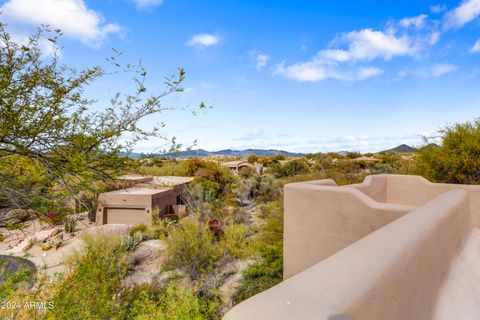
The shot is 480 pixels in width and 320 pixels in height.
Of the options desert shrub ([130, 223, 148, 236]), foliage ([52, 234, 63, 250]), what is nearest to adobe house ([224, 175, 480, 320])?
desert shrub ([130, 223, 148, 236])

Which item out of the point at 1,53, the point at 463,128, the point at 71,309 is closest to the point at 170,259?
the point at 71,309

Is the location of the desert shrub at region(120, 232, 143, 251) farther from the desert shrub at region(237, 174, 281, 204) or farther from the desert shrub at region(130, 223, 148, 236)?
the desert shrub at region(237, 174, 281, 204)

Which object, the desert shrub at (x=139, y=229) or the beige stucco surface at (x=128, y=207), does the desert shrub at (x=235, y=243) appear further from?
the beige stucco surface at (x=128, y=207)

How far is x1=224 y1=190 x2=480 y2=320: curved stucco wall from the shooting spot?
130 cm

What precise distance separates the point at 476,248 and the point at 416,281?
348 cm

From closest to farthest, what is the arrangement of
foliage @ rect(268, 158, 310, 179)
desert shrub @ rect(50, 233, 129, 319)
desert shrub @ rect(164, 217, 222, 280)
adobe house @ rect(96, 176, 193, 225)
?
desert shrub @ rect(50, 233, 129, 319) → desert shrub @ rect(164, 217, 222, 280) → adobe house @ rect(96, 176, 193, 225) → foliage @ rect(268, 158, 310, 179)

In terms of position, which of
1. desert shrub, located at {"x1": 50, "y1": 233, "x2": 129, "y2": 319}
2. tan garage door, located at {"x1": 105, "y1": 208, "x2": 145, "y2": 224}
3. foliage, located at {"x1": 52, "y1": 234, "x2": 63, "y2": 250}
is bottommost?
foliage, located at {"x1": 52, "y1": 234, "x2": 63, "y2": 250}

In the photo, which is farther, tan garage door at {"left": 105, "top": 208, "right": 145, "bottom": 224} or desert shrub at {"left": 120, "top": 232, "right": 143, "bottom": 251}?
tan garage door at {"left": 105, "top": 208, "right": 145, "bottom": 224}

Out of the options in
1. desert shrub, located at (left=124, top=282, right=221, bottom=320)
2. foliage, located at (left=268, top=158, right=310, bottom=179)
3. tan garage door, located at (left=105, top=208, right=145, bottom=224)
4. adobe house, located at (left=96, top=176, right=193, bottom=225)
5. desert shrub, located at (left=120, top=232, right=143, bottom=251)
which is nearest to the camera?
desert shrub, located at (left=124, top=282, right=221, bottom=320)

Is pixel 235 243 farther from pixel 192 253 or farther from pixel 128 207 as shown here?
pixel 128 207

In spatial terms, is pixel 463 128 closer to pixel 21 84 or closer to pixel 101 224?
pixel 21 84

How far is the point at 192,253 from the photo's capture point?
984 cm

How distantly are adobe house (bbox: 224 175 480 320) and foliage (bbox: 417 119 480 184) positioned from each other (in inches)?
164

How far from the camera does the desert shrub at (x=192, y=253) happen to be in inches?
385
